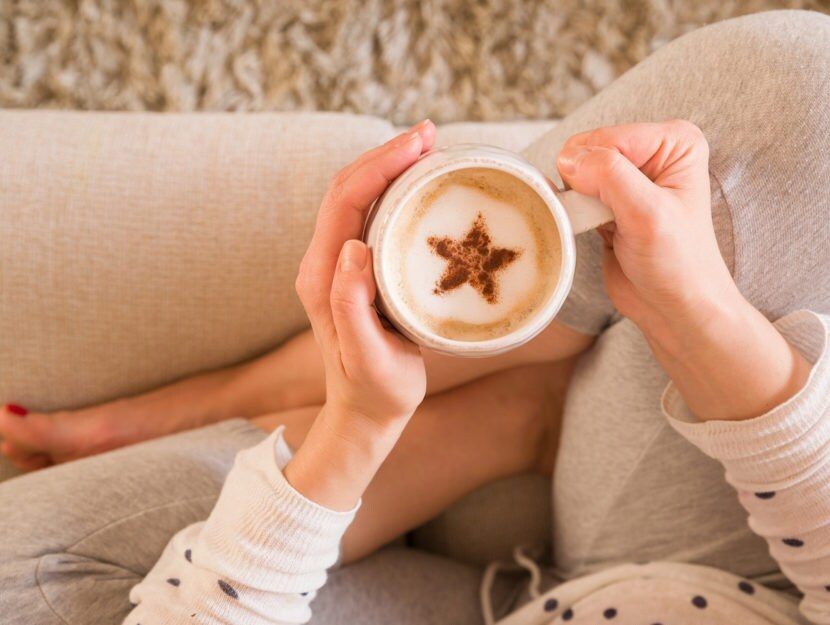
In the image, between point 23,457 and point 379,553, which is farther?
point 23,457

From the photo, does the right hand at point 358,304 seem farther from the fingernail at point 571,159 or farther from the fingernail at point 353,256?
the fingernail at point 571,159

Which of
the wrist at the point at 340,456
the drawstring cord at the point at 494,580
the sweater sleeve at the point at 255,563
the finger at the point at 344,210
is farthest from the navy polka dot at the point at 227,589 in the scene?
the drawstring cord at the point at 494,580

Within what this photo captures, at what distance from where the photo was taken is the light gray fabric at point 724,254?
67 cm

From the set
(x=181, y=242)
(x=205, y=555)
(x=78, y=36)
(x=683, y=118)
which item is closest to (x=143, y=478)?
(x=205, y=555)

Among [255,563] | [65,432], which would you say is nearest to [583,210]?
[255,563]

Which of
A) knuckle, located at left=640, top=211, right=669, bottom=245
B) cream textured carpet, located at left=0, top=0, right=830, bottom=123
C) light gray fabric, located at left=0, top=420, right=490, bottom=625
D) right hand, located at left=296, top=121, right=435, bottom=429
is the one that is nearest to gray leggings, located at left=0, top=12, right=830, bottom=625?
light gray fabric, located at left=0, top=420, right=490, bottom=625

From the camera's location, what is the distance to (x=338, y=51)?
4.37 ft

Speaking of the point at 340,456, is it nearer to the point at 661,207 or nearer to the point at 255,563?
the point at 255,563

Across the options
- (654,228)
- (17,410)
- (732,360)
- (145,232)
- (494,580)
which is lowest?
(494,580)

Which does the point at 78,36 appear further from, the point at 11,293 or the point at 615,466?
the point at 615,466

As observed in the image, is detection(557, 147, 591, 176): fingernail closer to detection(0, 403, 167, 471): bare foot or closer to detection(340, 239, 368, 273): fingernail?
detection(340, 239, 368, 273): fingernail

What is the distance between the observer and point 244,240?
1.03m

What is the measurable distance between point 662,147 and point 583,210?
0.32ft

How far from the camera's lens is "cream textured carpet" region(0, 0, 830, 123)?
1320 mm
